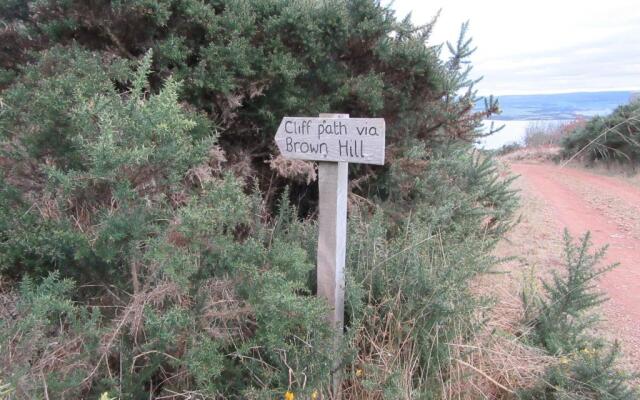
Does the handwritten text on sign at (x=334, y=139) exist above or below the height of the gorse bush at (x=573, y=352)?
above

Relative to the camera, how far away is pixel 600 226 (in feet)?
28.5

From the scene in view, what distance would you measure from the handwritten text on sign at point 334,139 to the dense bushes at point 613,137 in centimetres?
1374

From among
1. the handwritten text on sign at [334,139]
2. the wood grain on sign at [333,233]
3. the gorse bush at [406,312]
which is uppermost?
the handwritten text on sign at [334,139]

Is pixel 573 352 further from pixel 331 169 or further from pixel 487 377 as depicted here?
pixel 331 169

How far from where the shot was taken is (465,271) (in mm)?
2961

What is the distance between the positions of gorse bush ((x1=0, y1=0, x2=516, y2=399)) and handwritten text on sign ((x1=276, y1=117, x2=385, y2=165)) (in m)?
0.45

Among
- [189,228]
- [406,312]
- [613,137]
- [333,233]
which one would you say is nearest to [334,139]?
[333,233]

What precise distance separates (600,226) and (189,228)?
8504 mm

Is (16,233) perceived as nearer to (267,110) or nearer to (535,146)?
(267,110)

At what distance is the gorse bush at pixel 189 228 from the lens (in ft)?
7.34

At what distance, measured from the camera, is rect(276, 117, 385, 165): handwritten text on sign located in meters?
2.55

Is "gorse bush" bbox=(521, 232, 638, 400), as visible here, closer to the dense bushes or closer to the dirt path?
the dirt path

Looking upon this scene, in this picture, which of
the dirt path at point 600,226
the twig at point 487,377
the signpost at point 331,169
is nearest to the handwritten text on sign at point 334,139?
the signpost at point 331,169

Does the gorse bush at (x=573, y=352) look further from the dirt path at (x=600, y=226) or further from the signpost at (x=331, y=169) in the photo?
the signpost at (x=331, y=169)
